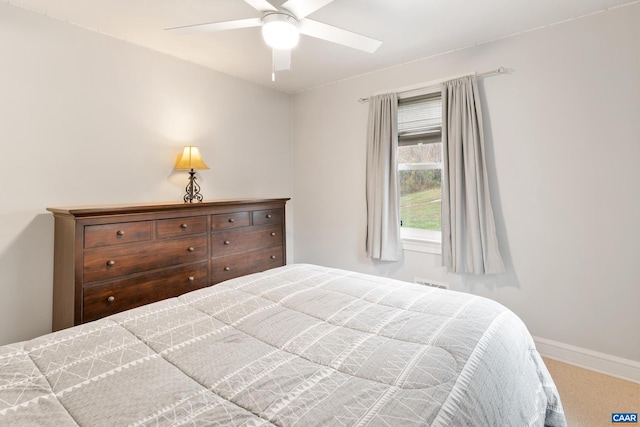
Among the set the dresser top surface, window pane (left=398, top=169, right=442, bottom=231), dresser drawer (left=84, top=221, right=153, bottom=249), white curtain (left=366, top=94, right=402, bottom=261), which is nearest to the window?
window pane (left=398, top=169, right=442, bottom=231)

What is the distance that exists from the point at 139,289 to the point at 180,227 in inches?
20.2

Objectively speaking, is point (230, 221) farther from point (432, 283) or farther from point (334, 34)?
point (432, 283)

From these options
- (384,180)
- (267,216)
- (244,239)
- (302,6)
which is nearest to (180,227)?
(244,239)

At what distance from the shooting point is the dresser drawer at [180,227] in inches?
92.7

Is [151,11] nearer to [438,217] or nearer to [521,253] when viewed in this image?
[438,217]

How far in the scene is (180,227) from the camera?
2463 mm

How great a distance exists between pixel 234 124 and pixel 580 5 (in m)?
2.97

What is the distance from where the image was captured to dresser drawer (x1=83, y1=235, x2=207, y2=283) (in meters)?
2.02

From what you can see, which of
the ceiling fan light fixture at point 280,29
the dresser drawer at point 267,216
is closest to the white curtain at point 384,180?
the dresser drawer at point 267,216

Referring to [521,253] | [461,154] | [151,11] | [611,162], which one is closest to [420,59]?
[461,154]

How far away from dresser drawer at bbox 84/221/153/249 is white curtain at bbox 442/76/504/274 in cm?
237

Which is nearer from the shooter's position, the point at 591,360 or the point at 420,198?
the point at 591,360

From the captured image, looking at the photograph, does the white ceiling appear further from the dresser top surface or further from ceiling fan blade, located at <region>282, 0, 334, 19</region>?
the dresser top surface

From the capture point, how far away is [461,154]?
269 centimetres
